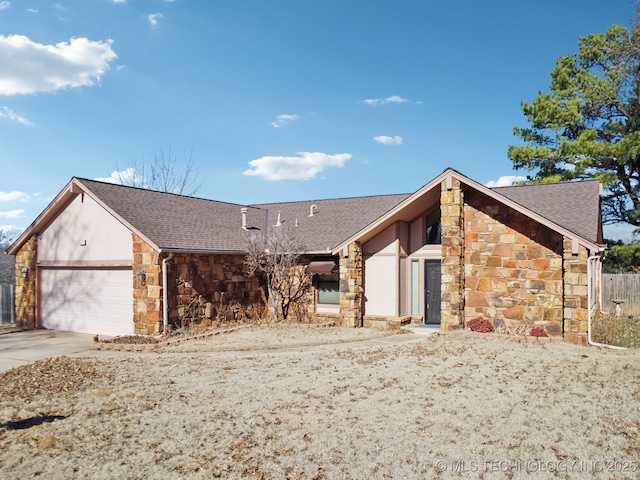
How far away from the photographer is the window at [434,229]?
1700 cm

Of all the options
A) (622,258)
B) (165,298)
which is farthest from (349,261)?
(622,258)

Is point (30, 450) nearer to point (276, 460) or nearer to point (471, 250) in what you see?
point (276, 460)

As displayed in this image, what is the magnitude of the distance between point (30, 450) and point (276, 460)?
3.00 m

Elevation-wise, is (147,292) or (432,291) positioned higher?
(147,292)

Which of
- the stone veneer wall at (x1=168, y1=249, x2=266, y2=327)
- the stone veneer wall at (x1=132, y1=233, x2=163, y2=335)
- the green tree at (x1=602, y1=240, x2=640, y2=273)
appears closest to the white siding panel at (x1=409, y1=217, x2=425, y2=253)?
the stone veneer wall at (x1=168, y1=249, x2=266, y2=327)

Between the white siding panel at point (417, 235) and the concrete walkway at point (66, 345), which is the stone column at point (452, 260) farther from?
the white siding panel at point (417, 235)

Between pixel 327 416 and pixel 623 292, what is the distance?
19.7 metres

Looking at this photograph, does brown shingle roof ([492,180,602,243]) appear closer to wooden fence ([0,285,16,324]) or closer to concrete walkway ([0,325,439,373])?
concrete walkway ([0,325,439,373])

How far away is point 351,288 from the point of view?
16.6 meters

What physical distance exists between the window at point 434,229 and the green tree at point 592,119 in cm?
1271

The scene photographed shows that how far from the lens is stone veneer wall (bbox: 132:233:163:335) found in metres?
14.7

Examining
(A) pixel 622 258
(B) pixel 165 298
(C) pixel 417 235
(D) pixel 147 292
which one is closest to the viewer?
(B) pixel 165 298

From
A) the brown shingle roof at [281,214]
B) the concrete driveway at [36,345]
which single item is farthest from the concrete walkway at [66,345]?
the brown shingle roof at [281,214]

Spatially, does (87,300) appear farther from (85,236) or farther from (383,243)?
(383,243)
